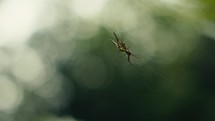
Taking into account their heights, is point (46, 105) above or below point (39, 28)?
below

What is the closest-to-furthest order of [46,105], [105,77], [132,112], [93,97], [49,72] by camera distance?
[132,112] → [93,97] → [105,77] → [46,105] → [49,72]

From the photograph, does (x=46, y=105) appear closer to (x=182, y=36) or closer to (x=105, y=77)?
(x=105, y=77)

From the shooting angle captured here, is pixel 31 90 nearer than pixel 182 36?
No

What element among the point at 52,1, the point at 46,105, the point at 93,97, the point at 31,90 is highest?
the point at 52,1

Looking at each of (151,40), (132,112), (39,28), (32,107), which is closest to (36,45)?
(39,28)

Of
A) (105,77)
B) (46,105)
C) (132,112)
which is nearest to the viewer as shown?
(132,112)

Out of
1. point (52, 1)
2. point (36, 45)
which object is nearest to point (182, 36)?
point (36, 45)
